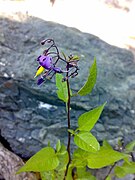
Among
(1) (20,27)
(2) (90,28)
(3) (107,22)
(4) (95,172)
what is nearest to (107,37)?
(2) (90,28)

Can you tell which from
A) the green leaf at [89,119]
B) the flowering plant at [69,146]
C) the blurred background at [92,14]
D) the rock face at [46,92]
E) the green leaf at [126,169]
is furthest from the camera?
the blurred background at [92,14]

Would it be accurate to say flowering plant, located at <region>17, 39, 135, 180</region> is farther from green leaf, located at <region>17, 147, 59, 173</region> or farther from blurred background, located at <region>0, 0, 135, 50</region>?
blurred background, located at <region>0, 0, 135, 50</region>

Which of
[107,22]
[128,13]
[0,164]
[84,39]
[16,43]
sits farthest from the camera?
[128,13]

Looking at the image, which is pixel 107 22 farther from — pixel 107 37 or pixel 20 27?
pixel 20 27

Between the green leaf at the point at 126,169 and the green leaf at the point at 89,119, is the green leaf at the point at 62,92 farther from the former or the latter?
the green leaf at the point at 126,169

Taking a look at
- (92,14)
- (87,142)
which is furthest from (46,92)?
(92,14)

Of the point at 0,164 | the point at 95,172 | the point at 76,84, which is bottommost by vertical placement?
the point at 95,172

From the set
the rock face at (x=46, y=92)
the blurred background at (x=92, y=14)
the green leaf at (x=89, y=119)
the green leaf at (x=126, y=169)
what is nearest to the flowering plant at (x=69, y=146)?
the green leaf at (x=89, y=119)
